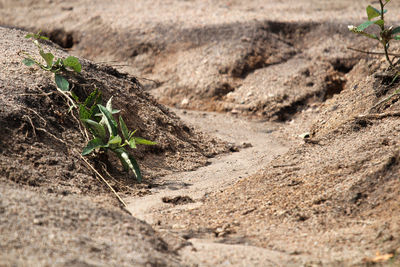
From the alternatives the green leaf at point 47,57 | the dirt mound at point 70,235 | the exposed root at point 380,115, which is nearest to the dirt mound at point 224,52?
the exposed root at point 380,115

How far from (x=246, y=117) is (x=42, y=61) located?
2.76 meters

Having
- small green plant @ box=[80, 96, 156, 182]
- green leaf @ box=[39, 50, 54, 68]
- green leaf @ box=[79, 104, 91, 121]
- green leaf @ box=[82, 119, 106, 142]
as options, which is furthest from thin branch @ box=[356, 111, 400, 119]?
green leaf @ box=[39, 50, 54, 68]

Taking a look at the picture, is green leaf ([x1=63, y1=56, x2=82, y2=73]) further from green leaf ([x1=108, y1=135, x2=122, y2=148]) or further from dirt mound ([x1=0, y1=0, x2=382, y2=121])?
dirt mound ([x1=0, y1=0, x2=382, y2=121])

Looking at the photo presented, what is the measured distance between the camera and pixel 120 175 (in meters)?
3.96

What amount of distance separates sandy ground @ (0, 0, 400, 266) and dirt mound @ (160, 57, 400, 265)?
0.01 meters

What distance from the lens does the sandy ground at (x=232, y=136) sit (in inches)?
106

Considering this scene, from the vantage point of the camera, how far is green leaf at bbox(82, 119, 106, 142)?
3801mm

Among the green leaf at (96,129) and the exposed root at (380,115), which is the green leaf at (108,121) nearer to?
the green leaf at (96,129)

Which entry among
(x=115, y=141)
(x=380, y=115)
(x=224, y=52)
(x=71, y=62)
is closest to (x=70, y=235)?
(x=115, y=141)

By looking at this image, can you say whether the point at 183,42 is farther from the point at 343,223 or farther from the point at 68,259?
the point at 68,259

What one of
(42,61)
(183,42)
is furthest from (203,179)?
(183,42)

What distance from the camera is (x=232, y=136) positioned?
5.69 metres

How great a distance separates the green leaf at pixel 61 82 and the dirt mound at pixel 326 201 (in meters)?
1.48

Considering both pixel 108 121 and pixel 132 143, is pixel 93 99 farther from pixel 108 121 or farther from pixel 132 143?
pixel 132 143
